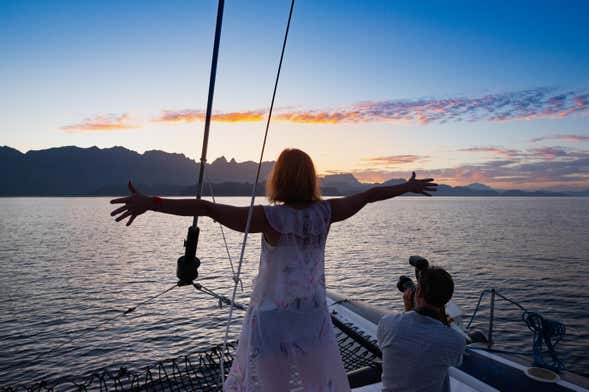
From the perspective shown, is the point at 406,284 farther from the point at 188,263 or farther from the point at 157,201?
the point at 157,201

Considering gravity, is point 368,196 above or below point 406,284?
above

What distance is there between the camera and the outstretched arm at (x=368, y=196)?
2.53 m

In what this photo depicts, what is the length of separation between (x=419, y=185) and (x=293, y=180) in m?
1.36

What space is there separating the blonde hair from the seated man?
1166mm

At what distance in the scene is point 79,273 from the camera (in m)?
24.4

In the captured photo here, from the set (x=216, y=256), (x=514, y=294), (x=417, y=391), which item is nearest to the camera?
(x=417, y=391)

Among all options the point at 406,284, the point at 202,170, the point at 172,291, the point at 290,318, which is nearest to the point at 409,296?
the point at 406,284

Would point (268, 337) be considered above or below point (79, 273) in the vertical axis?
above

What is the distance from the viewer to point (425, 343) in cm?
258

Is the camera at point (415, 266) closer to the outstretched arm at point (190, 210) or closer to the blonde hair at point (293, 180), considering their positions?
the blonde hair at point (293, 180)

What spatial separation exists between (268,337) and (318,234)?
736 millimetres

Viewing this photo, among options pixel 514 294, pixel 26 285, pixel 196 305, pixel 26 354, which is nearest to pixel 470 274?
pixel 514 294

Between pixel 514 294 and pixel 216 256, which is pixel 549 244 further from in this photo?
pixel 216 256

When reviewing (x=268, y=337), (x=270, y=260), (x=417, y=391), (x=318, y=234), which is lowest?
(x=417, y=391)
